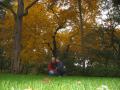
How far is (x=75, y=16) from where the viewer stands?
40.1m

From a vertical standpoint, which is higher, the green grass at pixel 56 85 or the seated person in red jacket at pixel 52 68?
the seated person in red jacket at pixel 52 68

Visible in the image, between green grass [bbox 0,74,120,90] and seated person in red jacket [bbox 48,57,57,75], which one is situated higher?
seated person in red jacket [bbox 48,57,57,75]

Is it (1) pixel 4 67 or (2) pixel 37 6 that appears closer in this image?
(2) pixel 37 6

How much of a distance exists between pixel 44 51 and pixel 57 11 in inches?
190

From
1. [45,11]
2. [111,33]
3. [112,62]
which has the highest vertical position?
[45,11]

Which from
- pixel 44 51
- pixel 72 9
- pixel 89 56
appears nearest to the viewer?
pixel 89 56

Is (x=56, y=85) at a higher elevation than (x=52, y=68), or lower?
lower

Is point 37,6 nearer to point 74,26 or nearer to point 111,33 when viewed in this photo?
point 74,26

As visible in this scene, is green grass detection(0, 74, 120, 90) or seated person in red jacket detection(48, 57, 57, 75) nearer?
green grass detection(0, 74, 120, 90)

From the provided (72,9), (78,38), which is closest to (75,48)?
(78,38)

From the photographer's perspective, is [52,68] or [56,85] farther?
[52,68]

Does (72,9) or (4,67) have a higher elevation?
(72,9)

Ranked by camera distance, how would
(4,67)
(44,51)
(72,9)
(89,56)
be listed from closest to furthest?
1. (89,56)
2. (72,9)
3. (44,51)
4. (4,67)

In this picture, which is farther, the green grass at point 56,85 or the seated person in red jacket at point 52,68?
the seated person in red jacket at point 52,68
